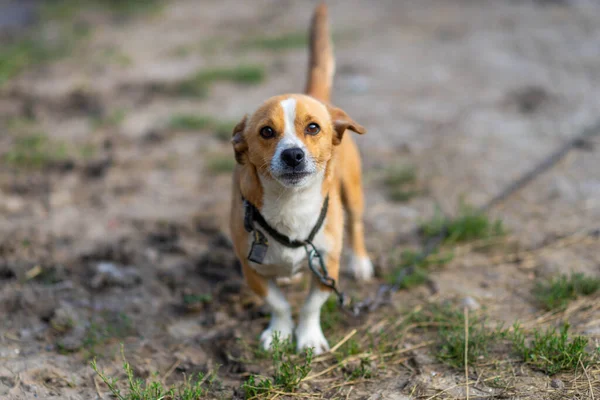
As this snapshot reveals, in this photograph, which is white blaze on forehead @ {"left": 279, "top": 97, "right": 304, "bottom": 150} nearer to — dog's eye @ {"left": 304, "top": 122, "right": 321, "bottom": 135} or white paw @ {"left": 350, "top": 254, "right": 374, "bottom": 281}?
dog's eye @ {"left": 304, "top": 122, "right": 321, "bottom": 135}

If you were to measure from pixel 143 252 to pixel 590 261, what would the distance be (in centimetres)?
293

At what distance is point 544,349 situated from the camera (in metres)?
2.78

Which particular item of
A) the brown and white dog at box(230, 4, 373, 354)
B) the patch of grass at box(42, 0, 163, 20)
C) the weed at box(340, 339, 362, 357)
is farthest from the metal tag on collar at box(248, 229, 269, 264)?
the patch of grass at box(42, 0, 163, 20)

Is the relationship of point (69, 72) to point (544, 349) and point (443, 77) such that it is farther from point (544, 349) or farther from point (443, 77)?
point (544, 349)

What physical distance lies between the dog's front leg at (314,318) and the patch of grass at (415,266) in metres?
0.65

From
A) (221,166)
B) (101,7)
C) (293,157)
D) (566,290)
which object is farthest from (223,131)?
(101,7)

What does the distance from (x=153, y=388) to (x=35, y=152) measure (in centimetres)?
350

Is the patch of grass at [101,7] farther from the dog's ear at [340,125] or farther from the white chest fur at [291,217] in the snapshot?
the white chest fur at [291,217]

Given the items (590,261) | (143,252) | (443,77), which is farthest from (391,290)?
(443,77)

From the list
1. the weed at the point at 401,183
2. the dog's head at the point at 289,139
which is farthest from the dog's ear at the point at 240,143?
the weed at the point at 401,183

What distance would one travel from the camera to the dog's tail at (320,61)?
12.3 feet

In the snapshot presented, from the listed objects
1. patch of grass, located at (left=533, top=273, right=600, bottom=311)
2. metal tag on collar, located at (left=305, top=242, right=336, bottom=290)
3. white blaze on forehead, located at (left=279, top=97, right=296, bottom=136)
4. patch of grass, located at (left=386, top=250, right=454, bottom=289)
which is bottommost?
patch of grass, located at (left=386, top=250, right=454, bottom=289)

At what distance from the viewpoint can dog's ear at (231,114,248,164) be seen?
2.91m

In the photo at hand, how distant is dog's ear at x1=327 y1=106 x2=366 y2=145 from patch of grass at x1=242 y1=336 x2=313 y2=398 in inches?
41.7
